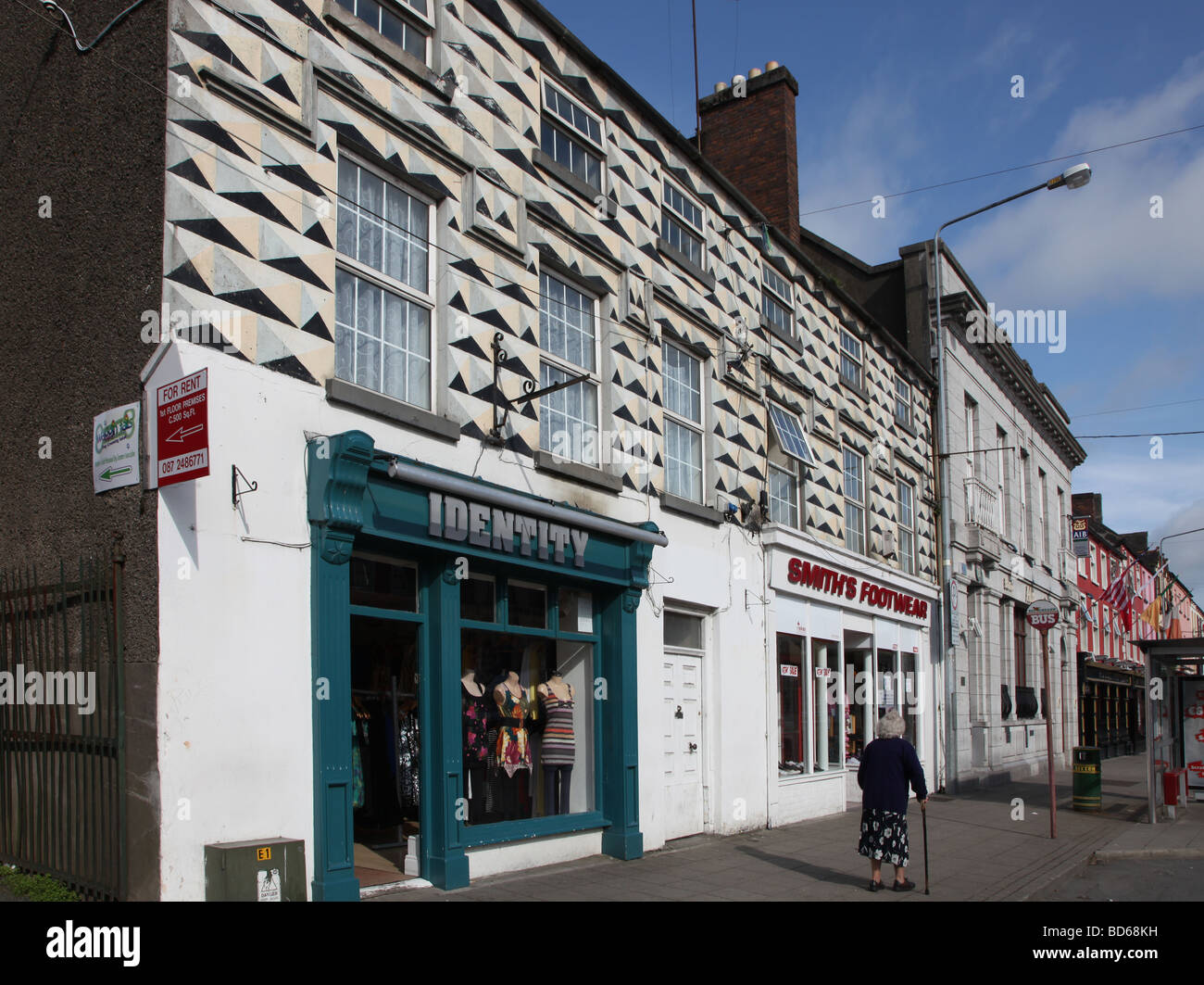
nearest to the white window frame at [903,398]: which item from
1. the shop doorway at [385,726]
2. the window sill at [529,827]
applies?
the window sill at [529,827]

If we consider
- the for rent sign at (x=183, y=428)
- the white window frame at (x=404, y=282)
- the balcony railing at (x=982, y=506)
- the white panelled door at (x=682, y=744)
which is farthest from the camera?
the balcony railing at (x=982, y=506)

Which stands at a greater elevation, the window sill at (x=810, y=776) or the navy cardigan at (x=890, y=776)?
the navy cardigan at (x=890, y=776)

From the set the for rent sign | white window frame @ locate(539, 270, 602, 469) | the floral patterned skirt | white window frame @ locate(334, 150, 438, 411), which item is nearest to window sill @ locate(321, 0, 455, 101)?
white window frame @ locate(334, 150, 438, 411)

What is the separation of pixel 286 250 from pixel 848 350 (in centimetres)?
1434

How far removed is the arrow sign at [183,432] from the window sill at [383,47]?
3994 millimetres

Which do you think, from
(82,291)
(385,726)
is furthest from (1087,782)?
(82,291)

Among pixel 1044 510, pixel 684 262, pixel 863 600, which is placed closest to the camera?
pixel 684 262

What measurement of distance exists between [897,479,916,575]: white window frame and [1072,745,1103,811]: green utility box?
4.87 metres

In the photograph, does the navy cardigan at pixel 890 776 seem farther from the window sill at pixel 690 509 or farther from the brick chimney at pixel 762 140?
the brick chimney at pixel 762 140

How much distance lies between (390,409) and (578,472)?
9.64 feet

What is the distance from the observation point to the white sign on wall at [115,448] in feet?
25.6

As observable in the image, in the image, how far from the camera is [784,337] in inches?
699

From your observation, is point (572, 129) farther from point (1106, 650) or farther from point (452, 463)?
point (1106, 650)
